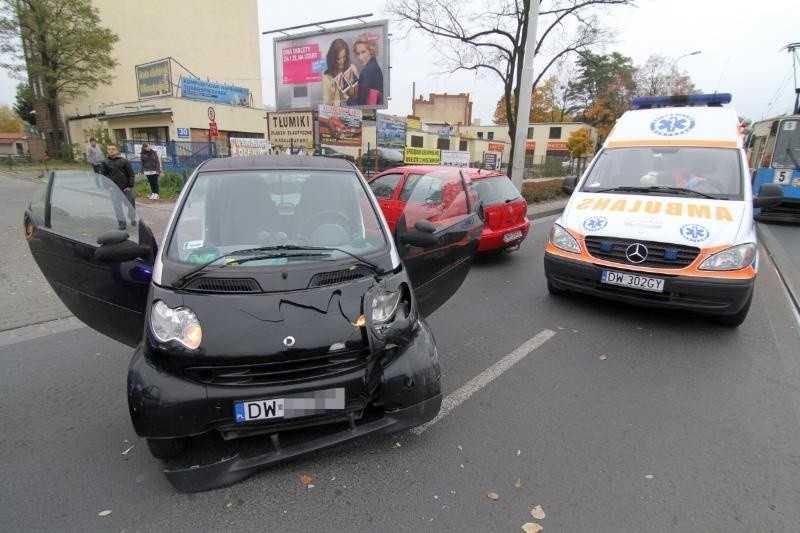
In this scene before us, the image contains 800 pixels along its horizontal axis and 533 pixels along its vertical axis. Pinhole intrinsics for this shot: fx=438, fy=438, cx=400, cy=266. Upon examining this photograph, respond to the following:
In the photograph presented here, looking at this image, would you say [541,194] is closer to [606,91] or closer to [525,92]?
[525,92]

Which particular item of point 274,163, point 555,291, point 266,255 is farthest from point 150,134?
point 266,255

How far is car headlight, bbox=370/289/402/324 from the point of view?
8.11ft

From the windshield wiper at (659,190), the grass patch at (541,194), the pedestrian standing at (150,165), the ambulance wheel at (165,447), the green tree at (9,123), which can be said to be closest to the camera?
the ambulance wheel at (165,447)

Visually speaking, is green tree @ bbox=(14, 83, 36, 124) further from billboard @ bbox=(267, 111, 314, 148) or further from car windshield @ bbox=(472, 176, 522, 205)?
car windshield @ bbox=(472, 176, 522, 205)

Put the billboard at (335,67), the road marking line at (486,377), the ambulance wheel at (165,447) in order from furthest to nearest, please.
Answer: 1. the billboard at (335,67)
2. the road marking line at (486,377)
3. the ambulance wheel at (165,447)

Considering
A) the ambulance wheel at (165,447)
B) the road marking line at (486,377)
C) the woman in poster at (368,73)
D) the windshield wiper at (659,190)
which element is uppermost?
the woman in poster at (368,73)

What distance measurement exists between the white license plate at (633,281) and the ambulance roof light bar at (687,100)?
4.91m

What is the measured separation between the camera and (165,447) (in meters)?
2.37

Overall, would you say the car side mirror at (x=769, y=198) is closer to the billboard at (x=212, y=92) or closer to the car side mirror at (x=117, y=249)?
the car side mirror at (x=117, y=249)

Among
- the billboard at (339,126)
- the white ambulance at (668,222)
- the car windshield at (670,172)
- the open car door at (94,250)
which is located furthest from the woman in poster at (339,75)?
the open car door at (94,250)

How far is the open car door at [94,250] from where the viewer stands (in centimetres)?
289

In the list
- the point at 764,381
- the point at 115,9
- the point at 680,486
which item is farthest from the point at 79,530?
the point at 115,9

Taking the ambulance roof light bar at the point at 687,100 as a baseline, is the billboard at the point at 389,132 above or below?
above

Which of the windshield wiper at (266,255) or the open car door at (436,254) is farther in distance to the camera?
the open car door at (436,254)
